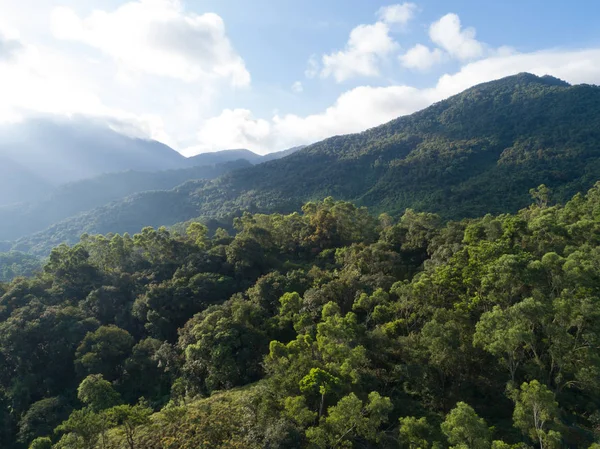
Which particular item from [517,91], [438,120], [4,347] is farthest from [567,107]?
[4,347]

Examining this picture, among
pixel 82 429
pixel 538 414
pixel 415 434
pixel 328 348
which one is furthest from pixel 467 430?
pixel 82 429

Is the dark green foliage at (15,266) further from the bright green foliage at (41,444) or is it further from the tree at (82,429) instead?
the tree at (82,429)

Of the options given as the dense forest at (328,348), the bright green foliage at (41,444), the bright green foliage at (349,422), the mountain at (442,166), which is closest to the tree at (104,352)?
the dense forest at (328,348)

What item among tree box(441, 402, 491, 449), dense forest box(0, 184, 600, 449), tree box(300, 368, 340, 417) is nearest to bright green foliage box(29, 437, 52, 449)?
dense forest box(0, 184, 600, 449)

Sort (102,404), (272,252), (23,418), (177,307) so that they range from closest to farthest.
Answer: (102,404), (23,418), (177,307), (272,252)

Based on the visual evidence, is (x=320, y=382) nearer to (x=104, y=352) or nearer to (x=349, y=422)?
(x=349, y=422)

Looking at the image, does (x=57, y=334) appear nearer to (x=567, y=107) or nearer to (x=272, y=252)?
(x=272, y=252)
